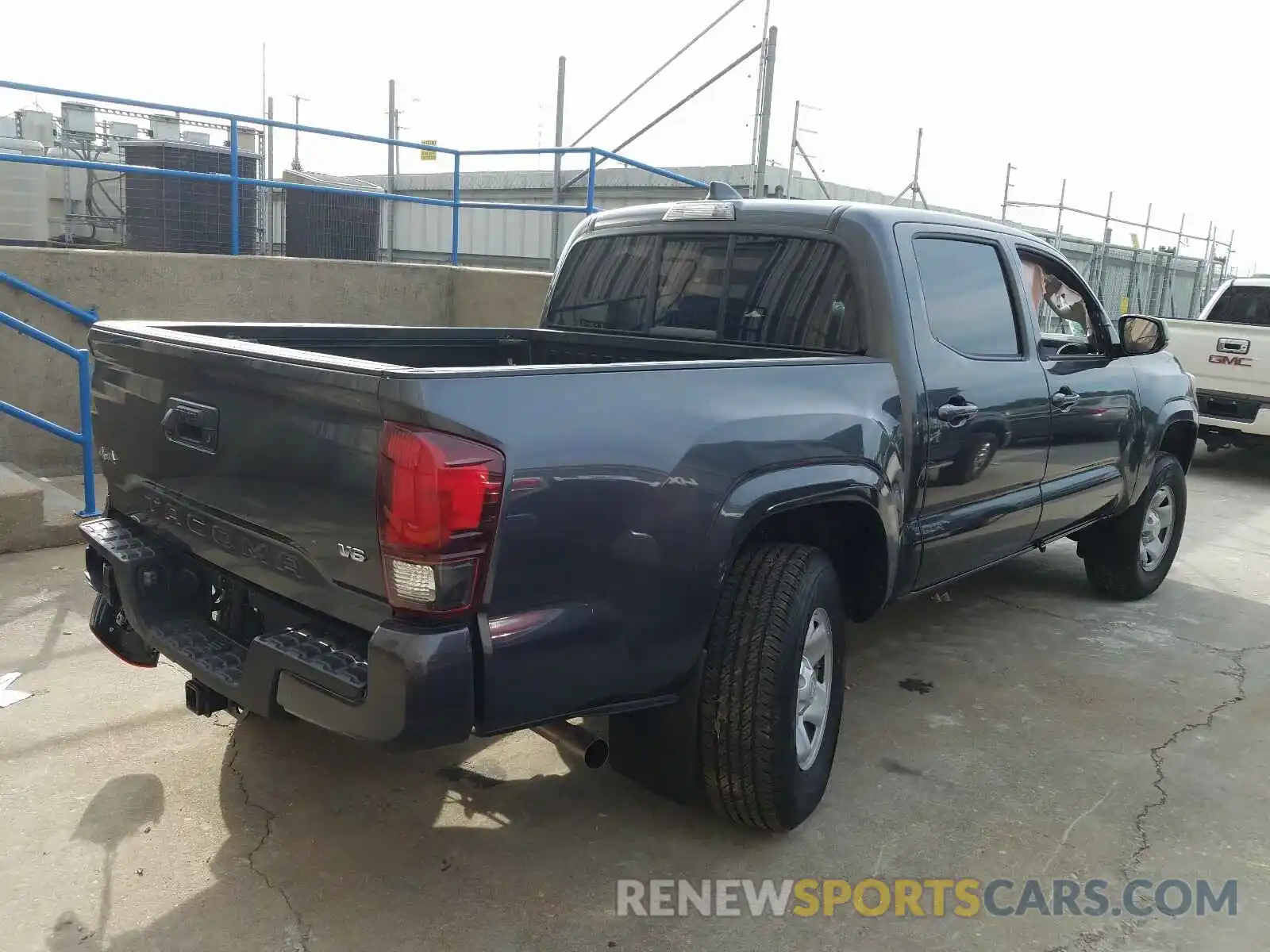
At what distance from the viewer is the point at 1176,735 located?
165 inches

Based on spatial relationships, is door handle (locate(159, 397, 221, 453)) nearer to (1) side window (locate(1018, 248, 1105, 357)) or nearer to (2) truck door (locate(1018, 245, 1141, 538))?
(2) truck door (locate(1018, 245, 1141, 538))

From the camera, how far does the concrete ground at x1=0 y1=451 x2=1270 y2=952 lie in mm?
2779

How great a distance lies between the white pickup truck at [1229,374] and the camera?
980 cm

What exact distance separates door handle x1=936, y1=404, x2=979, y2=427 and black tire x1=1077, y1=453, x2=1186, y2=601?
2119 millimetres

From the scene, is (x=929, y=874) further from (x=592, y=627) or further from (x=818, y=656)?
(x=592, y=627)

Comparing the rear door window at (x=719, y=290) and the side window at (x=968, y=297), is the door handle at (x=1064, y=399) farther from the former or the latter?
the rear door window at (x=719, y=290)

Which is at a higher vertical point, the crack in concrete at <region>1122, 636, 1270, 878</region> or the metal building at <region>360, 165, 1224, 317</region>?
the metal building at <region>360, 165, 1224, 317</region>

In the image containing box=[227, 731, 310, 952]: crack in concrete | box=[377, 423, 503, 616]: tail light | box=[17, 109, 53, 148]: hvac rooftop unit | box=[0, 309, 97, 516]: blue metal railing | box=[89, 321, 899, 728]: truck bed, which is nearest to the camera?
box=[377, 423, 503, 616]: tail light

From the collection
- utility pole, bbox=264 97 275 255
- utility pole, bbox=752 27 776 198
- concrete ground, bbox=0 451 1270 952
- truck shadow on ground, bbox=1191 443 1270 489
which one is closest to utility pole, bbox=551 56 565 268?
utility pole, bbox=752 27 776 198

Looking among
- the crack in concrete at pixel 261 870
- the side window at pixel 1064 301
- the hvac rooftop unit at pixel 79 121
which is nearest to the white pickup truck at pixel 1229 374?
the side window at pixel 1064 301

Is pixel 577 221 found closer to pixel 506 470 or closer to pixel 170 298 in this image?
pixel 170 298

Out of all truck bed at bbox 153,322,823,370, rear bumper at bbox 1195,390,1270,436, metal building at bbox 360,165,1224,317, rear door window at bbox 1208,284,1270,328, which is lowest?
rear bumper at bbox 1195,390,1270,436

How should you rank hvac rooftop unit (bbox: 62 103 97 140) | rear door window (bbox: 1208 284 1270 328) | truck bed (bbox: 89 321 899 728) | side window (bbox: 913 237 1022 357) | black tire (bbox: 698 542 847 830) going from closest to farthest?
1. truck bed (bbox: 89 321 899 728)
2. black tire (bbox: 698 542 847 830)
3. side window (bbox: 913 237 1022 357)
4. hvac rooftop unit (bbox: 62 103 97 140)
5. rear door window (bbox: 1208 284 1270 328)

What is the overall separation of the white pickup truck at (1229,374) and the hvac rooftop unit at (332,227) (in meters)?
7.71
